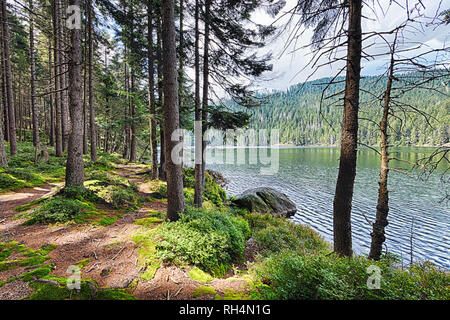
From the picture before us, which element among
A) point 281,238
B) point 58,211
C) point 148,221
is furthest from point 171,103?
point 281,238

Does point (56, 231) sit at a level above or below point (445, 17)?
below

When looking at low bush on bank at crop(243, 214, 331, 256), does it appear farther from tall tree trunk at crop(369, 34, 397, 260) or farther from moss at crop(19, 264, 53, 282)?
moss at crop(19, 264, 53, 282)

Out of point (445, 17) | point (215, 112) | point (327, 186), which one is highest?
point (445, 17)

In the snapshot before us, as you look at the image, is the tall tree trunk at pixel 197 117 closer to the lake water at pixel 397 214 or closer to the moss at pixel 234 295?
the moss at pixel 234 295

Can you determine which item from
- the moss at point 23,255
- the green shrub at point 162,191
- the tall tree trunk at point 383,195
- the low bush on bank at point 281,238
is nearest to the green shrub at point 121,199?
the green shrub at point 162,191

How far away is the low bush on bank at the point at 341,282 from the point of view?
7.88ft

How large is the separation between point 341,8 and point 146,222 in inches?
270

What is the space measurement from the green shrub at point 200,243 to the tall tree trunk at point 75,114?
4.07m

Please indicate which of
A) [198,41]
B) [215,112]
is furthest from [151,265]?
[198,41]

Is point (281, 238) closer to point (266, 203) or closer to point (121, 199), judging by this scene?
point (266, 203)

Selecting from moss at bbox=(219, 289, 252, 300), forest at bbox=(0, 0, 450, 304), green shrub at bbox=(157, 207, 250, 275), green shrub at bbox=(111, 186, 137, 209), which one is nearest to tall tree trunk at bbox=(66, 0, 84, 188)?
forest at bbox=(0, 0, 450, 304)

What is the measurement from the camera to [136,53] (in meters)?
9.27

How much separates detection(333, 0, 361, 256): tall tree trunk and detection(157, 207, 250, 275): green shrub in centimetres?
246

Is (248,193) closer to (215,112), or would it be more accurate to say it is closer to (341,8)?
(215,112)
